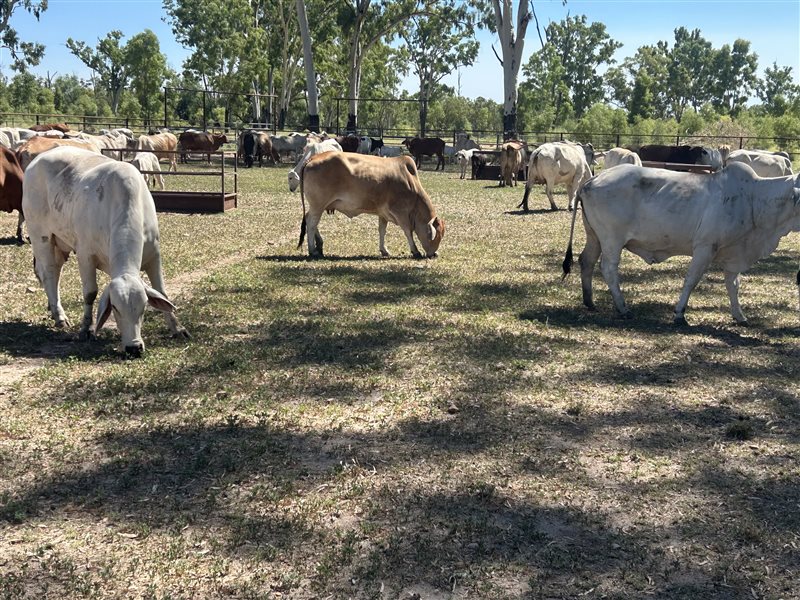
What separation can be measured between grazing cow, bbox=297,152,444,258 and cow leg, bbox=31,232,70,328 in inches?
193

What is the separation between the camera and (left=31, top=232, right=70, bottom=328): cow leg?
864 centimetres

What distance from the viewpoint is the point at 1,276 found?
11000 mm

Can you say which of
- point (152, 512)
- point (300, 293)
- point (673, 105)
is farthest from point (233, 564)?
point (673, 105)

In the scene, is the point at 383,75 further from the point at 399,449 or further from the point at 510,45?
the point at 399,449

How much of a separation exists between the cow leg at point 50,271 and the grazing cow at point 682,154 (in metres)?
26.1

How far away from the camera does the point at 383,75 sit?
73.4 metres

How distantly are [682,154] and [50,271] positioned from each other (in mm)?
27723

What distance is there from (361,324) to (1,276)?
5062 millimetres

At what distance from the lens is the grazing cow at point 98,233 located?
7.29 m

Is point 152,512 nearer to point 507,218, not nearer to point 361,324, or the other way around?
point 361,324

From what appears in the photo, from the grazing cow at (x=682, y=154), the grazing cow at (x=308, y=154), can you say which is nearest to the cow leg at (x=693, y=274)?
the grazing cow at (x=308, y=154)

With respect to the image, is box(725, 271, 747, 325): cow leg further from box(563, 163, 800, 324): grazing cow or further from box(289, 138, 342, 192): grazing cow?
box(289, 138, 342, 192): grazing cow

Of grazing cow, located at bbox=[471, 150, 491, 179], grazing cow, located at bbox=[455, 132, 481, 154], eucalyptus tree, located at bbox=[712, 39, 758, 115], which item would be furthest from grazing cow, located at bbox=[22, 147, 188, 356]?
eucalyptus tree, located at bbox=[712, 39, 758, 115]

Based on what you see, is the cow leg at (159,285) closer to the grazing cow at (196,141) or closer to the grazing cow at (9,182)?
the grazing cow at (9,182)
